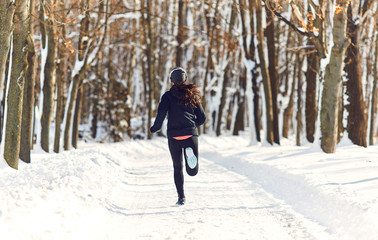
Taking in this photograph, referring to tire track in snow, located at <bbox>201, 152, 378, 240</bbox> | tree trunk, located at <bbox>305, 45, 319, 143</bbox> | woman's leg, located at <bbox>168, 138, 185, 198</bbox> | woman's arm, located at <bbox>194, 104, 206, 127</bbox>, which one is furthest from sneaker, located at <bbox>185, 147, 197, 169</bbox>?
tree trunk, located at <bbox>305, 45, 319, 143</bbox>

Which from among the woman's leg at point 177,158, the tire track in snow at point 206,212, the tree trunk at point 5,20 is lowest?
the tire track in snow at point 206,212

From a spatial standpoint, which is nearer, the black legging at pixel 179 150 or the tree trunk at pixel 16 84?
the black legging at pixel 179 150

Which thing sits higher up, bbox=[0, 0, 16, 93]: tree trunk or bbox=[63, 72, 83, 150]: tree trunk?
bbox=[0, 0, 16, 93]: tree trunk

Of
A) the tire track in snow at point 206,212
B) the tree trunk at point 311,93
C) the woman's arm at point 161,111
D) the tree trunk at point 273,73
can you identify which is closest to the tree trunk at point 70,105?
the tree trunk at point 273,73

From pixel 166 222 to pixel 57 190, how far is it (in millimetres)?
1616

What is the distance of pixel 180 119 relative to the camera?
21.3 ft

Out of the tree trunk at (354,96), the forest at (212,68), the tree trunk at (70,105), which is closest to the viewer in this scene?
the forest at (212,68)

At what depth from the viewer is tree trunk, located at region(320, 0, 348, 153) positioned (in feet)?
39.6

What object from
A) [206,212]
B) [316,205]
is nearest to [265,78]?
[316,205]

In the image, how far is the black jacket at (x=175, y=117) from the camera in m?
6.49

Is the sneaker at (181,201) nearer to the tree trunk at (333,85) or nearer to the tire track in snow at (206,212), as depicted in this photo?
the tire track in snow at (206,212)

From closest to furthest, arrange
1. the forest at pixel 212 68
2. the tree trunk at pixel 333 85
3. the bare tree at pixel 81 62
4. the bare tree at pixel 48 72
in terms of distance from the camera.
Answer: the forest at pixel 212 68 < the tree trunk at pixel 333 85 < the bare tree at pixel 48 72 < the bare tree at pixel 81 62

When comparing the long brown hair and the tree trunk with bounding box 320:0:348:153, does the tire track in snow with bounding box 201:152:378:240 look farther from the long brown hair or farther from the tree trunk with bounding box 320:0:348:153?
the tree trunk with bounding box 320:0:348:153

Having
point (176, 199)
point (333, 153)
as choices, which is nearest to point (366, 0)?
point (333, 153)
